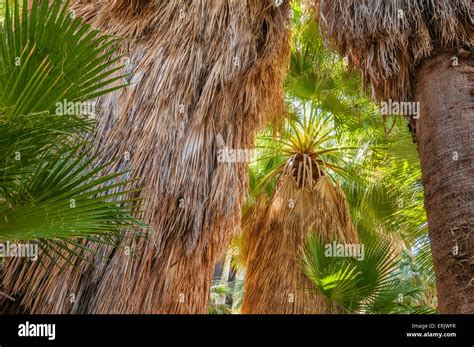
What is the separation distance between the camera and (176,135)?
4.84 meters

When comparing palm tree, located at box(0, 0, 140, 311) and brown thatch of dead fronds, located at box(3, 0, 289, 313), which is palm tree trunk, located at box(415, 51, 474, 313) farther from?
palm tree, located at box(0, 0, 140, 311)

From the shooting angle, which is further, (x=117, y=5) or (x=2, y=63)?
(x=117, y=5)

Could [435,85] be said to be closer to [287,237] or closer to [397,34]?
[397,34]

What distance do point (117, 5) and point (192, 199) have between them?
200 cm

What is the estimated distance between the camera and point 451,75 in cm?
394

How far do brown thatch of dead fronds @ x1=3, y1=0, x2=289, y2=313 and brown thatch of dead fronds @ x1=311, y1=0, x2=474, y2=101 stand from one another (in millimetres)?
1257

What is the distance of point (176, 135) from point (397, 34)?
192 centimetres

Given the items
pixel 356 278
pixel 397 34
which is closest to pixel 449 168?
pixel 397 34

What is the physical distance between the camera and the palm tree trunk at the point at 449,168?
10.9 ft

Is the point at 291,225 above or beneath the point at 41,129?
above
